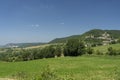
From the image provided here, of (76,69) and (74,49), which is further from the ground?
(74,49)

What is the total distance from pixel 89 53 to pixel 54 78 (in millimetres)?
89473

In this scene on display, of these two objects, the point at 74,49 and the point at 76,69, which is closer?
the point at 76,69

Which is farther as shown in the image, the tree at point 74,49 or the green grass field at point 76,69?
the tree at point 74,49

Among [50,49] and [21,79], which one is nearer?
[21,79]

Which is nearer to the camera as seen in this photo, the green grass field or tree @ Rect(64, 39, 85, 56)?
the green grass field

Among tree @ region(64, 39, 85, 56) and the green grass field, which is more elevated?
tree @ region(64, 39, 85, 56)

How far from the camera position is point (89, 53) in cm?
9744

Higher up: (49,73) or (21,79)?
(49,73)

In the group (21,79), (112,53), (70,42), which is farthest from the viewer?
(70,42)

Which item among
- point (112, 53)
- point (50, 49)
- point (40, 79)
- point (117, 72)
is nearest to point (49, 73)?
point (40, 79)

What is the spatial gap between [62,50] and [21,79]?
250ft

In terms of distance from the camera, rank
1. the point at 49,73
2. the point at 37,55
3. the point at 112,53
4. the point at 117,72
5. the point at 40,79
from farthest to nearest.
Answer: the point at 37,55 → the point at 112,53 → the point at 117,72 → the point at 49,73 → the point at 40,79

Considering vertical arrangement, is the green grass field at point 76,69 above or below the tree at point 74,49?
below

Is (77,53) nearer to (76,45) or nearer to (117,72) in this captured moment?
(76,45)
